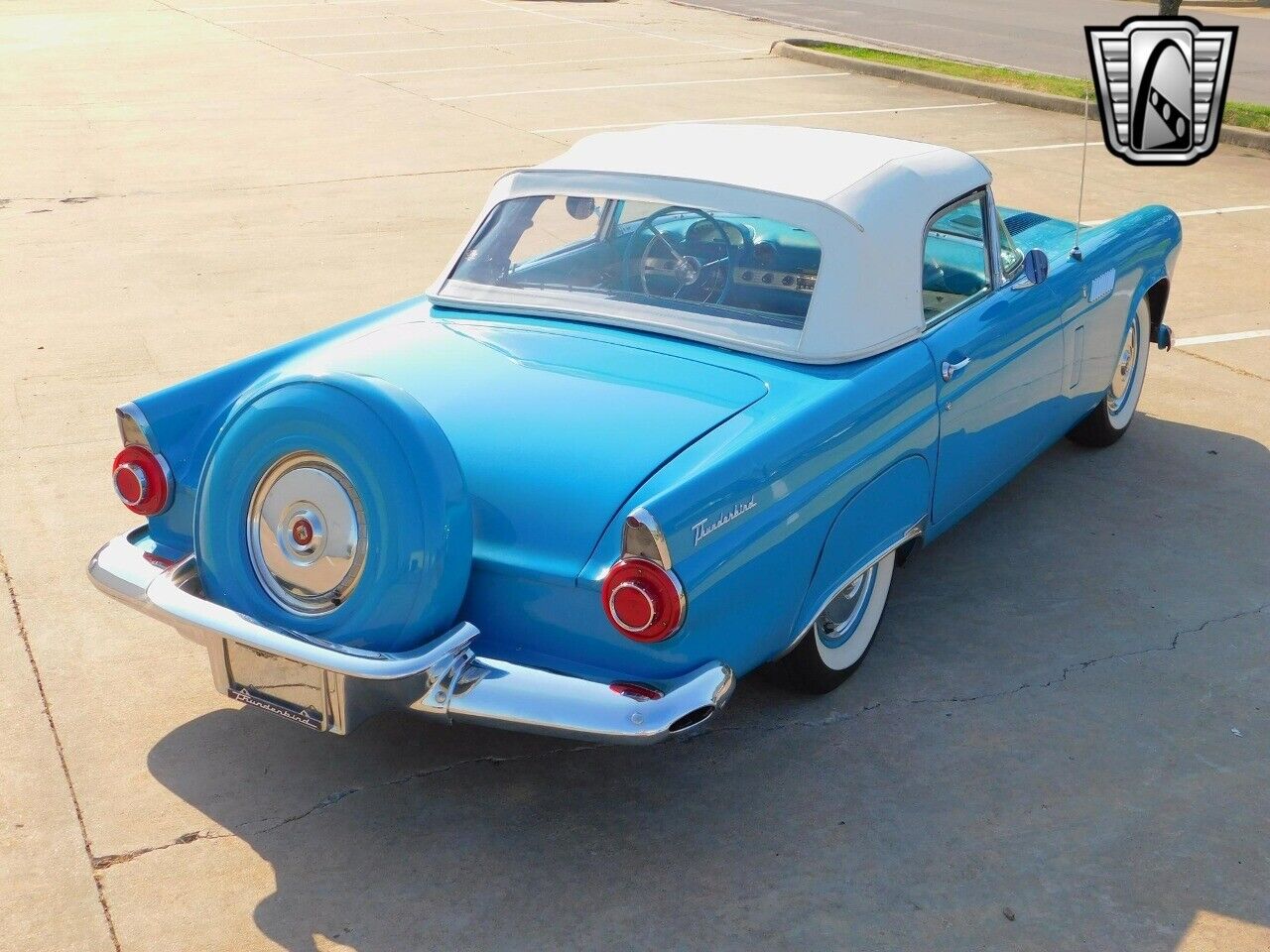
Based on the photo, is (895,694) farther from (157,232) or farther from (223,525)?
(157,232)

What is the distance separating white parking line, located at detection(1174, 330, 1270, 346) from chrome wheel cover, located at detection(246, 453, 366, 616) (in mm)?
5369

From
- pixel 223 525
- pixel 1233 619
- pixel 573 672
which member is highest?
pixel 223 525

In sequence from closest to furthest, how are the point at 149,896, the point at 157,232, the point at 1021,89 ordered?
1. the point at 149,896
2. the point at 157,232
3. the point at 1021,89

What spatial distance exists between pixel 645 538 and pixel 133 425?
1640 mm

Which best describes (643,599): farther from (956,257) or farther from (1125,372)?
(1125,372)

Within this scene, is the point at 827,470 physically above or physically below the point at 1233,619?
above

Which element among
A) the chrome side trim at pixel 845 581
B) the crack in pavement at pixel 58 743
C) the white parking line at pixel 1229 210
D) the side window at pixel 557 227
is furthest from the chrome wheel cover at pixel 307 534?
the white parking line at pixel 1229 210

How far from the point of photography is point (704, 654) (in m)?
3.41

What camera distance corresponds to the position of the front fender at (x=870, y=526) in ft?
12.5

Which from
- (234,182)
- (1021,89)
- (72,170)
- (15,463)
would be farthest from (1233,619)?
(1021,89)

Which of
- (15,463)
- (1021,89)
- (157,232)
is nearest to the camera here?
(15,463)

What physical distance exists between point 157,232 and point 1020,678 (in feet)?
24.0

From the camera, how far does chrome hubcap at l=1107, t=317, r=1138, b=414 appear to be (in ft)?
19.9

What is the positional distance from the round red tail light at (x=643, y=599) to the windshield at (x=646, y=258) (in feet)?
4.09
